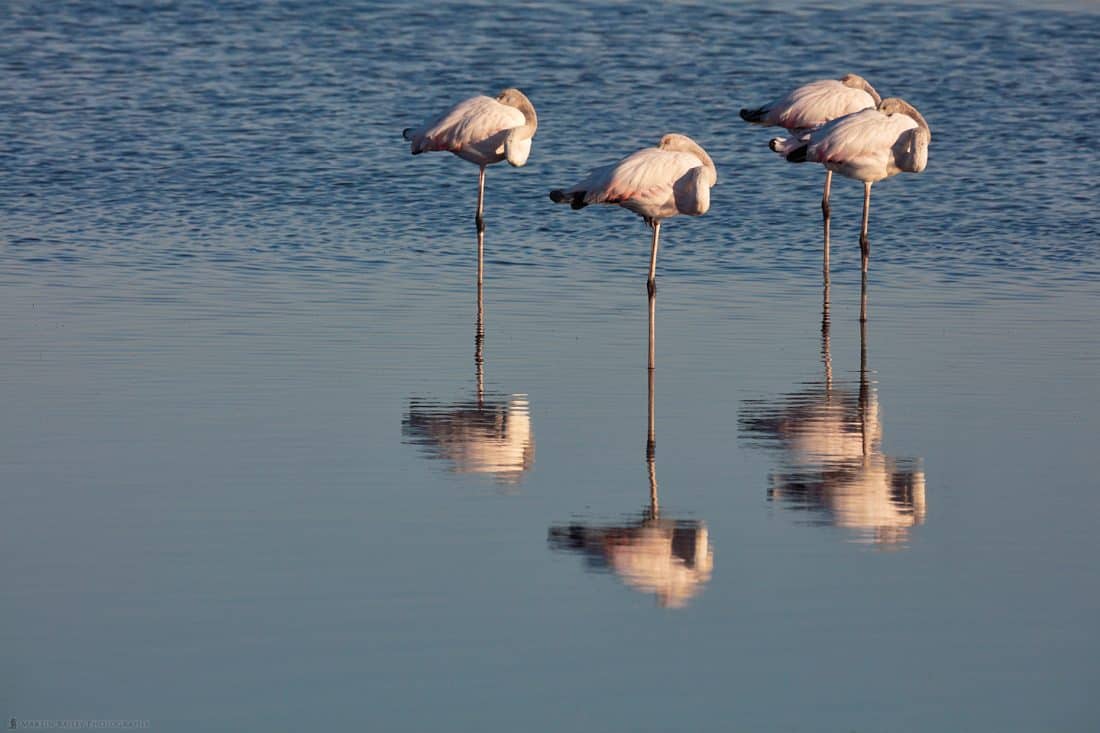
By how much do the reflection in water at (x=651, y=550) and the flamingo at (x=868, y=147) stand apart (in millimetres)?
6425

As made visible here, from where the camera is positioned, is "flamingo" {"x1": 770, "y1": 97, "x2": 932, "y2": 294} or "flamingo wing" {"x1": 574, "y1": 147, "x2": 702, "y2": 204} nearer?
"flamingo wing" {"x1": 574, "y1": 147, "x2": 702, "y2": 204}

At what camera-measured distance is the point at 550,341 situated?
38.4 feet

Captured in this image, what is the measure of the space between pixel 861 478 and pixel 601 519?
1349 mm

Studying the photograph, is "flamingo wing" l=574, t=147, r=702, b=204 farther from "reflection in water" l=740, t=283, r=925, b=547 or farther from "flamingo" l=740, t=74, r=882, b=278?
"flamingo" l=740, t=74, r=882, b=278

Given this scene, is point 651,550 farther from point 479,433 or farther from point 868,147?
point 868,147

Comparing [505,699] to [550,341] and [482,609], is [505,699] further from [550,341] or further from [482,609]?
[550,341]

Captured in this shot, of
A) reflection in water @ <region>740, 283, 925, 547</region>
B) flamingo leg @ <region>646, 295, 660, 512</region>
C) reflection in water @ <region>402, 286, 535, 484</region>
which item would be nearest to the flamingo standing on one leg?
reflection in water @ <region>740, 283, 925, 547</region>

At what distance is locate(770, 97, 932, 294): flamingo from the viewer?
13828mm

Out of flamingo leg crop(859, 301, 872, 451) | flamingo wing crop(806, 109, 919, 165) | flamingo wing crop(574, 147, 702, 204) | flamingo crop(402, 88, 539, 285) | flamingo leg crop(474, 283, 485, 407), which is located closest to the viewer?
flamingo leg crop(859, 301, 872, 451)

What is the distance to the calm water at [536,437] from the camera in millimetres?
5996

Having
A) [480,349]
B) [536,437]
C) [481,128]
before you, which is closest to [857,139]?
[481,128]

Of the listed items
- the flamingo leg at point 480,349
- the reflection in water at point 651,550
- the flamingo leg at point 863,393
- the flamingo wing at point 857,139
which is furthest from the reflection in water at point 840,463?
the flamingo wing at point 857,139

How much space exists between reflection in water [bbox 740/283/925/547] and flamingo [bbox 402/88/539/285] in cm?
489

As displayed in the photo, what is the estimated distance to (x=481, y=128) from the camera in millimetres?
14953
